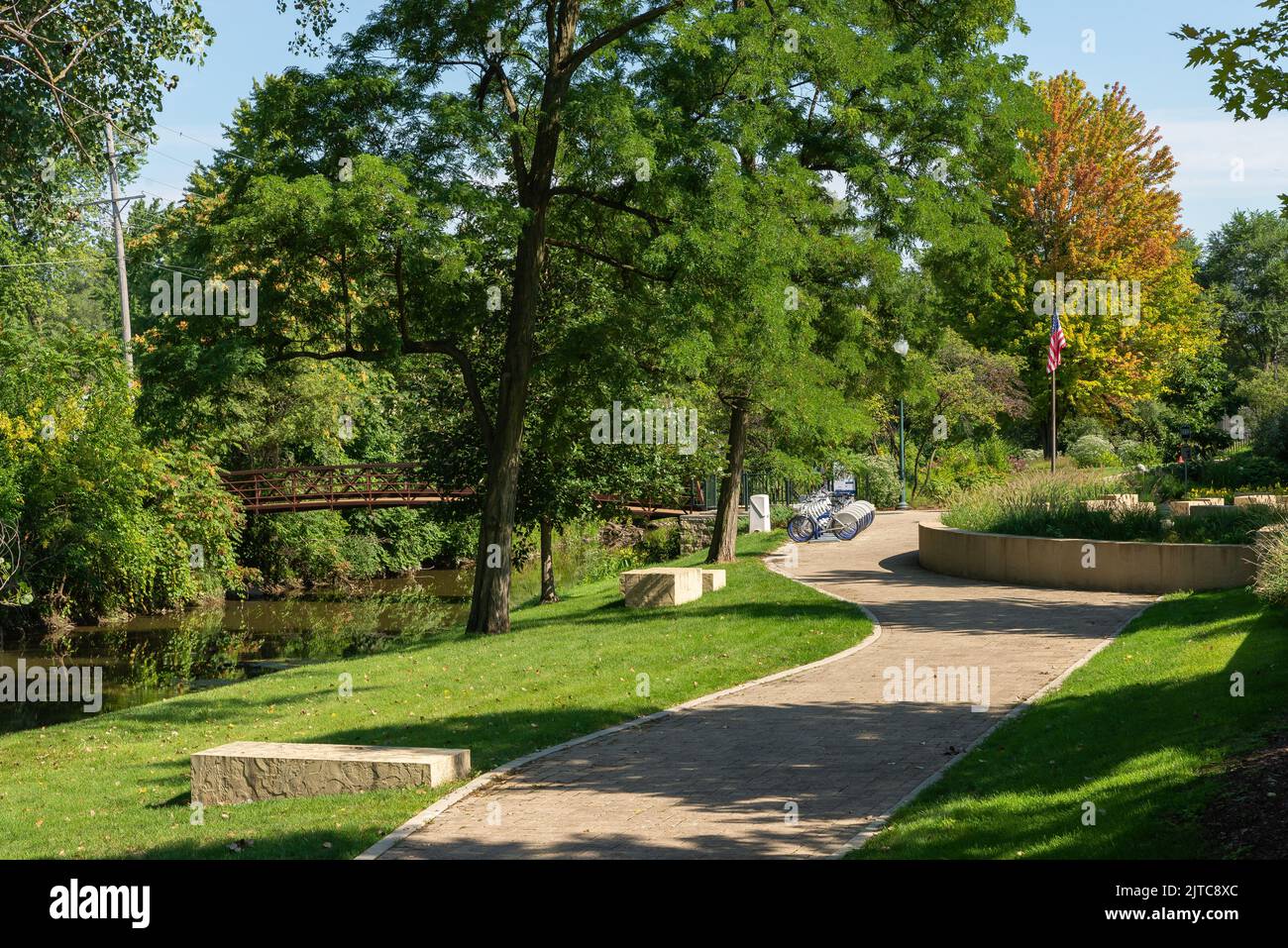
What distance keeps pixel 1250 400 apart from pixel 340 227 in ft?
120

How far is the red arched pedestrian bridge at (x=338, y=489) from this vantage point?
36719 millimetres

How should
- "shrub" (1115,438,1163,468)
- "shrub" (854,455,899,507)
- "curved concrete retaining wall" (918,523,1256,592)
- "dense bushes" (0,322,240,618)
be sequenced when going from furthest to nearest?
"shrub" (1115,438,1163,468), "shrub" (854,455,899,507), "dense bushes" (0,322,240,618), "curved concrete retaining wall" (918,523,1256,592)

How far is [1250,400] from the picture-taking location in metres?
42.9

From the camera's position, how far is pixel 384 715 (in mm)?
13227

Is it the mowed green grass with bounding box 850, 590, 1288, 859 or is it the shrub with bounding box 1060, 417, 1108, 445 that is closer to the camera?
the mowed green grass with bounding box 850, 590, 1288, 859

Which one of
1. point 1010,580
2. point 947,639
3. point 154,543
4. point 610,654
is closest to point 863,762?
point 947,639

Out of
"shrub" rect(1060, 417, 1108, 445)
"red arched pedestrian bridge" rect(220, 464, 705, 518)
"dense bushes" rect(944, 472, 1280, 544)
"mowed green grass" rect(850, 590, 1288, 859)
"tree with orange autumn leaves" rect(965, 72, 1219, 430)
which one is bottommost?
"mowed green grass" rect(850, 590, 1288, 859)

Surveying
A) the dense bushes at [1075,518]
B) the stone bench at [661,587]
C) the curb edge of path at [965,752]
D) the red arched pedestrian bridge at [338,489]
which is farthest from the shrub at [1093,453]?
the curb edge of path at [965,752]

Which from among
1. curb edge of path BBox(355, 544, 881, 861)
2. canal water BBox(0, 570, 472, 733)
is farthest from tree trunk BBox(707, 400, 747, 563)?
curb edge of path BBox(355, 544, 881, 861)

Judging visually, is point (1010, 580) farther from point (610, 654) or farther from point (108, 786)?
point (108, 786)

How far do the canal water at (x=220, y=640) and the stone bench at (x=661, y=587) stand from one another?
598cm

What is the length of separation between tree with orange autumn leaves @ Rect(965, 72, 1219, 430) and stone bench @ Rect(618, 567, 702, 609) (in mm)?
24884

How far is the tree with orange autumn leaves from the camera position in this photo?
136ft

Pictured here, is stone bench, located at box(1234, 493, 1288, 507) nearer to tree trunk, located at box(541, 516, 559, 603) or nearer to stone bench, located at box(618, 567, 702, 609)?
stone bench, located at box(618, 567, 702, 609)
